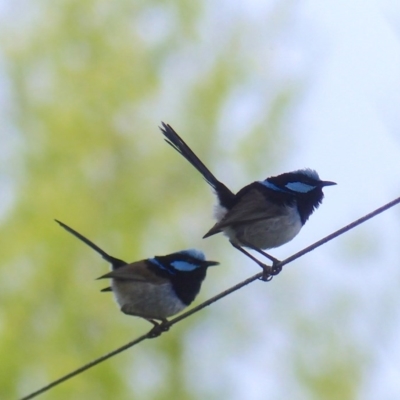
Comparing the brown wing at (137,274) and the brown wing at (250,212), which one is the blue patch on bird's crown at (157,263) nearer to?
the brown wing at (137,274)

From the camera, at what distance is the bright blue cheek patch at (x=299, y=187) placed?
181 inches

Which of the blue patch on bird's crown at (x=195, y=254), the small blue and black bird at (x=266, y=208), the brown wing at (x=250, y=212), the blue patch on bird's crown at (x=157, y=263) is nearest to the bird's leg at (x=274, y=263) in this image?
the small blue and black bird at (x=266, y=208)

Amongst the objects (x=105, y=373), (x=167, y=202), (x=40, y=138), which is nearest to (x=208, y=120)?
(x=167, y=202)

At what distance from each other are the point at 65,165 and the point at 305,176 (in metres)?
4.26

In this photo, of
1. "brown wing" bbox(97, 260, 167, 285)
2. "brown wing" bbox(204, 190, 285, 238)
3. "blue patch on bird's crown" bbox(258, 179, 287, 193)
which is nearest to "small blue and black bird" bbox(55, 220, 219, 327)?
"brown wing" bbox(97, 260, 167, 285)

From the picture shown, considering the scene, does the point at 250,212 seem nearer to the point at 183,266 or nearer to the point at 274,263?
the point at 274,263

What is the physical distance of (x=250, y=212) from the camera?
4.47 metres

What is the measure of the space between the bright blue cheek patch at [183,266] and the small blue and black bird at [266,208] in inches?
9.4

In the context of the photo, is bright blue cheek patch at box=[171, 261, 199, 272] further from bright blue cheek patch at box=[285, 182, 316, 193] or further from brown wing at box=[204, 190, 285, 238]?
bright blue cheek patch at box=[285, 182, 316, 193]

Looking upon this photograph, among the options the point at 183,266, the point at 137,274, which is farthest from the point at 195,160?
the point at 137,274

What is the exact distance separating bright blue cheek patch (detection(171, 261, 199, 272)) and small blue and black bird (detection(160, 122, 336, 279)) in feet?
0.78

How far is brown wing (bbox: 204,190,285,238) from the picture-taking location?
444 centimetres

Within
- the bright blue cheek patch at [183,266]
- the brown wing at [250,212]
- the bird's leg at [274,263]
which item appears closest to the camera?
the bird's leg at [274,263]

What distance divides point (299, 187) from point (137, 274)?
94cm
